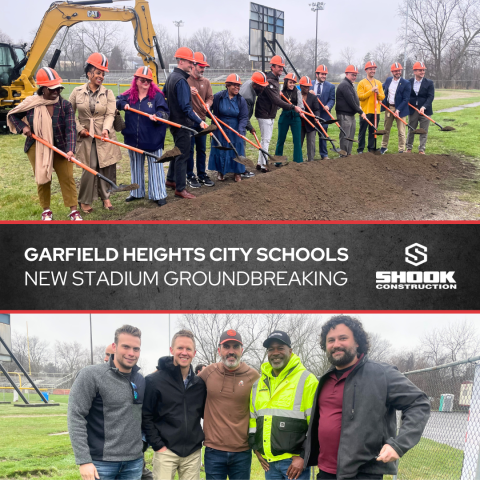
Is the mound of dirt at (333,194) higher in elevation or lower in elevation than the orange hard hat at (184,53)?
lower

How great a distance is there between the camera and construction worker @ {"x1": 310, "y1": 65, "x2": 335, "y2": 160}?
799cm

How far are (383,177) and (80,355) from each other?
455cm

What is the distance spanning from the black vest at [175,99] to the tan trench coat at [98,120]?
647 mm

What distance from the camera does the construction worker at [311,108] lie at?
7715mm

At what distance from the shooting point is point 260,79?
263 inches

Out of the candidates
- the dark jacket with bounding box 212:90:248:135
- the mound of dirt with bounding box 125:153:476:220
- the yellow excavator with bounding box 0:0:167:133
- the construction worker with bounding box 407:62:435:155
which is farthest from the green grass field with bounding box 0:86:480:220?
the yellow excavator with bounding box 0:0:167:133

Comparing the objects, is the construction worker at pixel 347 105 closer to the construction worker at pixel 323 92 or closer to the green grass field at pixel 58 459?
the construction worker at pixel 323 92

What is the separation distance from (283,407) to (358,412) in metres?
0.43

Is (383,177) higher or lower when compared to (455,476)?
higher

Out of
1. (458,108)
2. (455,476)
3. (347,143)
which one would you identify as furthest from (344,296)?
(458,108)

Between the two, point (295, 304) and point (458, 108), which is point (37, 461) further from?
point (458, 108)

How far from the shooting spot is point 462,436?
14.3 feet

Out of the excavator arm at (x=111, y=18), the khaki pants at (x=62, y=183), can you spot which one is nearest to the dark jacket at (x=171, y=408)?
the khaki pants at (x=62, y=183)

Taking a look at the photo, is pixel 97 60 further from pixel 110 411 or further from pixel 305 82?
pixel 305 82
